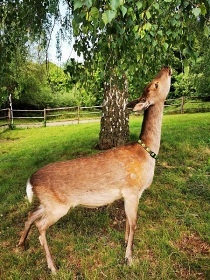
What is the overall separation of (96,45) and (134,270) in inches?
110

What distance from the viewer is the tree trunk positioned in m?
7.73

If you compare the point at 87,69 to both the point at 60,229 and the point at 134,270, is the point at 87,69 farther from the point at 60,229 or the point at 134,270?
the point at 134,270

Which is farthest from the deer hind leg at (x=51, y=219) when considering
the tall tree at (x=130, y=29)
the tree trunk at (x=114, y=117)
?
the tree trunk at (x=114, y=117)

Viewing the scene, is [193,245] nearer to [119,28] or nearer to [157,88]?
[157,88]

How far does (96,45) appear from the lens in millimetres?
4215

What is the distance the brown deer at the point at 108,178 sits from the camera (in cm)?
385

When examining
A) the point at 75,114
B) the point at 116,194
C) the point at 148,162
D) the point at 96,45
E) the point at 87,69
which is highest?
the point at 96,45

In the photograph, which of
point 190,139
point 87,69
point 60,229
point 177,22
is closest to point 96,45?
point 87,69

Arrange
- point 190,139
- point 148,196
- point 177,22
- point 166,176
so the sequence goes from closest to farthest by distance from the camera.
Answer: point 177,22, point 148,196, point 166,176, point 190,139

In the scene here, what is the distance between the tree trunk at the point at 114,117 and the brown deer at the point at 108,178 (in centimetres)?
364

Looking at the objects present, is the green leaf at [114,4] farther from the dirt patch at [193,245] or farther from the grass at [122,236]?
the dirt patch at [193,245]

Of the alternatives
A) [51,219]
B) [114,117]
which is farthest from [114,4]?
[114,117]

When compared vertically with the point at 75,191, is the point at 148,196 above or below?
below

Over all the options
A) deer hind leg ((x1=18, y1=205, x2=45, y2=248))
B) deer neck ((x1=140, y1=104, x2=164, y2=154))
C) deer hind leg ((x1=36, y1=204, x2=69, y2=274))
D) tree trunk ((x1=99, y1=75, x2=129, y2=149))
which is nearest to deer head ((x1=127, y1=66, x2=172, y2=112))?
deer neck ((x1=140, y1=104, x2=164, y2=154))
